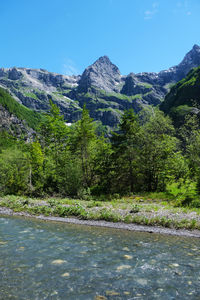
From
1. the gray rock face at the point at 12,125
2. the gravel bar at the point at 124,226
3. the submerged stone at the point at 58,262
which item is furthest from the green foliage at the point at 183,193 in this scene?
the gray rock face at the point at 12,125

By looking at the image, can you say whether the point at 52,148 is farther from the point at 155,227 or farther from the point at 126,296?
the point at 126,296

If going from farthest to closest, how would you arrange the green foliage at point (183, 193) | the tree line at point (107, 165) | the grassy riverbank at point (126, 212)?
the tree line at point (107, 165)
the green foliage at point (183, 193)
the grassy riverbank at point (126, 212)

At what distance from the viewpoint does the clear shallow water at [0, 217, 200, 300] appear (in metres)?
6.69

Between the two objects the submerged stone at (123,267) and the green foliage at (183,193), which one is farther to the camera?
the green foliage at (183,193)

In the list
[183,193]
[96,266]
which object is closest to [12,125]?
[183,193]

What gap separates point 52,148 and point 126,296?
33078mm

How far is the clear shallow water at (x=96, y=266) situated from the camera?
6688mm

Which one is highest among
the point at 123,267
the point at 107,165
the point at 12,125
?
the point at 12,125

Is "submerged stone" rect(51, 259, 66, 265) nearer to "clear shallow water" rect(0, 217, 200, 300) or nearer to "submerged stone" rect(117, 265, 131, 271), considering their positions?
"clear shallow water" rect(0, 217, 200, 300)

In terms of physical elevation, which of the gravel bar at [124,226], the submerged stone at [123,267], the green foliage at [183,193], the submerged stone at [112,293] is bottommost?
the gravel bar at [124,226]

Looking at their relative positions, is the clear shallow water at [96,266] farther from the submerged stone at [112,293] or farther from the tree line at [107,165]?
the tree line at [107,165]

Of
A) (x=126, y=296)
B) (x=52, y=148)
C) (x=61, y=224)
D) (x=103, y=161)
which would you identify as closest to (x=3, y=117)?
(x=52, y=148)

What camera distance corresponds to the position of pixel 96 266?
8.77 meters

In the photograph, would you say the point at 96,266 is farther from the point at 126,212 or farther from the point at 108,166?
the point at 108,166
